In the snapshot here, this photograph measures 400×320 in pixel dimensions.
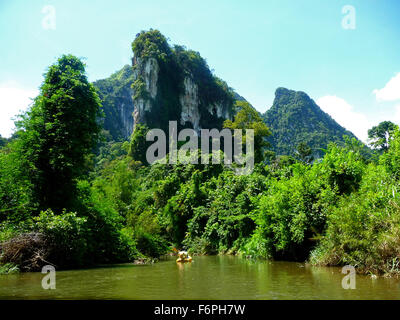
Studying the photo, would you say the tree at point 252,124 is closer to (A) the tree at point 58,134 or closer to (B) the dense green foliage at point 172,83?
(B) the dense green foliage at point 172,83

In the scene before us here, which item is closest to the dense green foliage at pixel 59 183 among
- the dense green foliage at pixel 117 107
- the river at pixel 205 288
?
the river at pixel 205 288

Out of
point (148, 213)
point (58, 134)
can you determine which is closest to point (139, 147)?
point (148, 213)

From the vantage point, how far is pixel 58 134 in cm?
1479

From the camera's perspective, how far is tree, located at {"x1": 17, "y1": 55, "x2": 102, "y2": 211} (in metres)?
14.5

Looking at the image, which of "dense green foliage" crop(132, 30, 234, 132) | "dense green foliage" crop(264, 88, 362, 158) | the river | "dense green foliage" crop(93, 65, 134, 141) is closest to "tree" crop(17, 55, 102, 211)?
the river

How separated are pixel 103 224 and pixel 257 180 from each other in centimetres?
1030

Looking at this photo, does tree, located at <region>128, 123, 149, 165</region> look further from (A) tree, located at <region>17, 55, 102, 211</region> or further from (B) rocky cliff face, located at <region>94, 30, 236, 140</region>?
(A) tree, located at <region>17, 55, 102, 211</region>

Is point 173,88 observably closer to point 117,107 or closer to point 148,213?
point 117,107

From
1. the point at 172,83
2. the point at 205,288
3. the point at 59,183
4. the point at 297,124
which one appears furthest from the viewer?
the point at 297,124

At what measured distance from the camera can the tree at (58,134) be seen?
14.5 m

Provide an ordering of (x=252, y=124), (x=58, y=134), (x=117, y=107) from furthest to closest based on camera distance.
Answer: (x=117, y=107), (x=252, y=124), (x=58, y=134)

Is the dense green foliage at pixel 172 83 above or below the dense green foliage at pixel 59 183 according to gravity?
above

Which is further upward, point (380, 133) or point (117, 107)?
point (117, 107)
